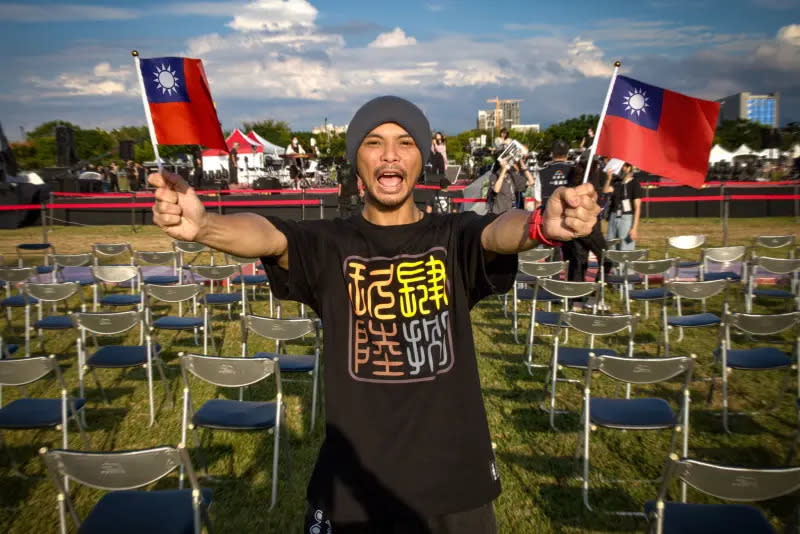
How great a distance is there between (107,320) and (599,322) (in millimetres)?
4422

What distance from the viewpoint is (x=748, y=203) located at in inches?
716

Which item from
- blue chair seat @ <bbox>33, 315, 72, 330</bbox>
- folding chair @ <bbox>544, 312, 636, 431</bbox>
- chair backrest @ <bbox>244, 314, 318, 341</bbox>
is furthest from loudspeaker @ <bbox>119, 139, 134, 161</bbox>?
folding chair @ <bbox>544, 312, 636, 431</bbox>

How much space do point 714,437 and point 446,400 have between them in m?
4.05

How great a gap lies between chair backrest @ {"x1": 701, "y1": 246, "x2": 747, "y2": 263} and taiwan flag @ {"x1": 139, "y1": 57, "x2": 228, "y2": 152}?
7.19 meters

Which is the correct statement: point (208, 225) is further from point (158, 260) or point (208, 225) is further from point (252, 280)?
point (158, 260)

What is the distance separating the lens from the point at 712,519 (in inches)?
104

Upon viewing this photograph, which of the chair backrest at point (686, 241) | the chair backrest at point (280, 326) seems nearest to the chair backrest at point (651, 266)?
the chair backrest at point (686, 241)

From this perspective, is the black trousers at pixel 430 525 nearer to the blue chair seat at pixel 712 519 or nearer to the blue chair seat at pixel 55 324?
the blue chair seat at pixel 712 519

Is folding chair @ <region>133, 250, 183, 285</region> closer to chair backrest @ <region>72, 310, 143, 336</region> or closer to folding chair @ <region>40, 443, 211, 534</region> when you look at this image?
chair backrest @ <region>72, 310, 143, 336</region>

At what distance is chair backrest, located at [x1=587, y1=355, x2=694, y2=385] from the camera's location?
150 inches

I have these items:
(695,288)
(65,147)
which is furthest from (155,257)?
(65,147)

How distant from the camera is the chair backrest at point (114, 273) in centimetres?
715

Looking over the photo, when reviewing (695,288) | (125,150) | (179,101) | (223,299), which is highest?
(125,150)

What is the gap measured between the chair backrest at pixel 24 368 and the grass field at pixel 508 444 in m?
0.90
